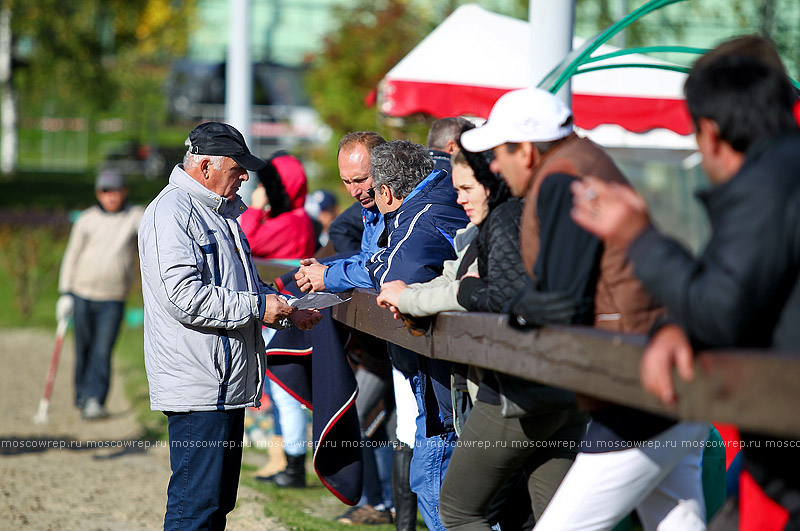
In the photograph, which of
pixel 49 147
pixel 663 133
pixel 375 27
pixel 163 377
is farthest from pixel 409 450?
pixel 49 147

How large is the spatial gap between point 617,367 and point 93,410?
806cm

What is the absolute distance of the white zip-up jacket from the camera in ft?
12.6

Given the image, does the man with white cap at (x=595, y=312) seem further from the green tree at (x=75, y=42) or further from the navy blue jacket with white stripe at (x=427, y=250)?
the green tree at (x=75, y=42)

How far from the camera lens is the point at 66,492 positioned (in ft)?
20.9

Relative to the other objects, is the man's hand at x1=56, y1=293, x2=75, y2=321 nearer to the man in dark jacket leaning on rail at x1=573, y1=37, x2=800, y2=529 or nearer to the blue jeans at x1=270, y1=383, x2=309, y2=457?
the blue jeans at x1=270, y1=383, x2=309, y2=457

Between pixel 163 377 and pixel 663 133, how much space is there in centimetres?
576

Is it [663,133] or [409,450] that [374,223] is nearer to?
[409,450]


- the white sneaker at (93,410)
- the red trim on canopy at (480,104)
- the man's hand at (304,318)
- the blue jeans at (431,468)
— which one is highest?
the red trim on canopy at (480,104)

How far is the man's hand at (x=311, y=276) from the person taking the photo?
461 cm

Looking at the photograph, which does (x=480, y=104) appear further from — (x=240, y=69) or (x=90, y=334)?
(x=90, y=334)

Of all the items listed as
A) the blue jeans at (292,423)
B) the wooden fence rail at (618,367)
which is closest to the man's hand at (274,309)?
the wooden fence rail at (618,367)

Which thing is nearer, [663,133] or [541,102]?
[541,102]

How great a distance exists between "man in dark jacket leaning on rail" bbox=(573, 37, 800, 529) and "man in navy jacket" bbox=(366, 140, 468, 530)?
1.71 m

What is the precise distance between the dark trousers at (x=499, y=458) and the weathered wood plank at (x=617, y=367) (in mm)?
285
